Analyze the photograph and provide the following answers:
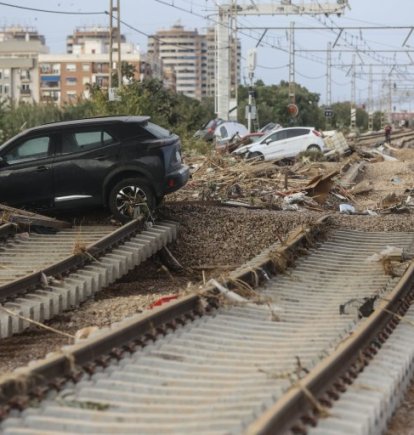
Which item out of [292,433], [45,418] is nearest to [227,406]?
[292,433]

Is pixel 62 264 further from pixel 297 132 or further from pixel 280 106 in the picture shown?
pixel 280 106

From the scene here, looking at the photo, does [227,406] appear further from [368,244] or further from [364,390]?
[368,244]

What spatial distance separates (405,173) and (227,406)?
25.7 meters

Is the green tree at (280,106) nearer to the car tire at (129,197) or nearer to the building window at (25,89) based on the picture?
the building window at (25,89)

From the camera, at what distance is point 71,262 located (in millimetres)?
11305

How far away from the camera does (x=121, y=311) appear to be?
9.84 meters

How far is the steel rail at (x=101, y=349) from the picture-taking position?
16.9 ft

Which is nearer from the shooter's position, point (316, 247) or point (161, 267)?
point (316, 247)

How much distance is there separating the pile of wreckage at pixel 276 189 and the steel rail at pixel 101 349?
26.2 ft

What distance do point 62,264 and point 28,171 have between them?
337 centimetres

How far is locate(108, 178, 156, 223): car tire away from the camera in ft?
45.3

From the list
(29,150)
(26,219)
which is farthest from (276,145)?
(26,219)

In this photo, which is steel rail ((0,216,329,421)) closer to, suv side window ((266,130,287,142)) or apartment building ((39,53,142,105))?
suv side window ((266,130,287,142))

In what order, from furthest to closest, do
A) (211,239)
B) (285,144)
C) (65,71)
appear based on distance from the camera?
(65,71) < (285,144) < (211,239)
